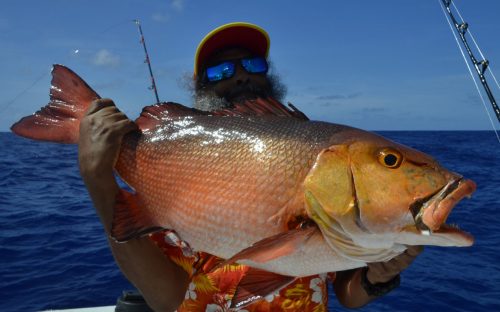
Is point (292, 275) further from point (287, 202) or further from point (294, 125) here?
point (294, 125)

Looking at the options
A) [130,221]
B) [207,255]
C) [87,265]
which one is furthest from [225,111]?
[87,265]

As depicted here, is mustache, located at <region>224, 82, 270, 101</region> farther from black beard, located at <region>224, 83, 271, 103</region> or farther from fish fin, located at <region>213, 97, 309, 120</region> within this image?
fish fin, located at <region>213, 97, 309, 120</region>

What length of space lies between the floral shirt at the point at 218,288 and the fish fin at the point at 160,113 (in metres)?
0.69

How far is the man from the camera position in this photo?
1767 mm

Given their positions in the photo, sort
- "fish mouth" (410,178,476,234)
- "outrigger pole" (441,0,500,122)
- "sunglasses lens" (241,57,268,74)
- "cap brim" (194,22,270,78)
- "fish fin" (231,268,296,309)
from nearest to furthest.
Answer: "fish mouth" (410,178,476,234) → "fish fin" (231,268,296,309) → "cap brim" (194,22,270,78) → "sunglasses lens" (241,57,268,74) → "outrigger pole" (441,0,500,122)

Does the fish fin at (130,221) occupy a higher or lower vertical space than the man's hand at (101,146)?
lower

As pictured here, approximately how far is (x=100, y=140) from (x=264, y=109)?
65cm

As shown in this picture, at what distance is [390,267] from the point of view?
2.01 m

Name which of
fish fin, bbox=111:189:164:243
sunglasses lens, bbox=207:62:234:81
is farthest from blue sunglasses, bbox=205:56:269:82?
fish fin, bbox=111:189:164:243

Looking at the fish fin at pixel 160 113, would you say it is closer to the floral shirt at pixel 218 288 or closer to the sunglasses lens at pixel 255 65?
the floral shirt at pixel 218 288

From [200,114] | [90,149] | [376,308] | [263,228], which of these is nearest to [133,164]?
[90,149]

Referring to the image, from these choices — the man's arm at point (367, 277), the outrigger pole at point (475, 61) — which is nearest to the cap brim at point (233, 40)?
the man's arm at point (367, 277)

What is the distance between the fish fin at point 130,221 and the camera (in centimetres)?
165

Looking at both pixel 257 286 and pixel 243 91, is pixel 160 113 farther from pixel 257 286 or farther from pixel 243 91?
pixel 243 91
